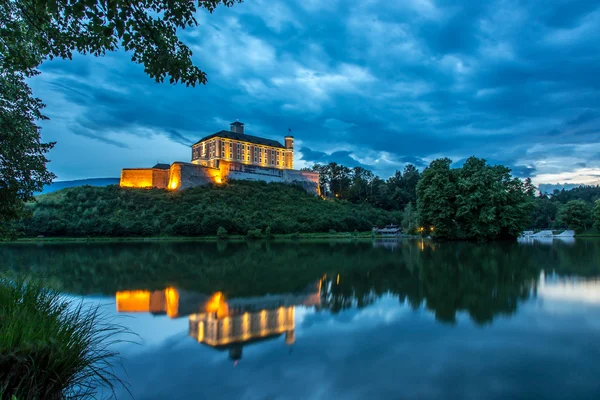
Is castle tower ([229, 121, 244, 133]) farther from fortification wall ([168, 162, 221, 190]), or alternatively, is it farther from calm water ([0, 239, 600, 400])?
calm water ([0, 239, 600, 400])

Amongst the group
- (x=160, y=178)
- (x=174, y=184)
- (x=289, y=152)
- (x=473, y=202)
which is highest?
(x=289, y=152)

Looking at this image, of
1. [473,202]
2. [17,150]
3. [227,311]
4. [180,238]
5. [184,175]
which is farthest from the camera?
[184,175]

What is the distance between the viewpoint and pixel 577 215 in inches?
1879

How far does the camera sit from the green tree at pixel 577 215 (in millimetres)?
46625

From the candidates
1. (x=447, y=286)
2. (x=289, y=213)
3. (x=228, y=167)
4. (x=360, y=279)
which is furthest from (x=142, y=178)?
(x=447, y=286)

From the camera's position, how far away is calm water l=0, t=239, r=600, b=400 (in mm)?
4211

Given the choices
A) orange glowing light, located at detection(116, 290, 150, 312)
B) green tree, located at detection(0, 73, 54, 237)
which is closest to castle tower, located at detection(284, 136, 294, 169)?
orange glowing light, located at detection(116, 290, 150, 312)

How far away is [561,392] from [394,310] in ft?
13.2

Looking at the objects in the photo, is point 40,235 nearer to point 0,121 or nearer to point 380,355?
point 0,121

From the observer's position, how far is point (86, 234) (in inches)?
1602

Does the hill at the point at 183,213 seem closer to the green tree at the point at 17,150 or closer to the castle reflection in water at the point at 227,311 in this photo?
the castle reflection in water at the point at 227,311

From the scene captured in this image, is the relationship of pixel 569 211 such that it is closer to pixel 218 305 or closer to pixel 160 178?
pixel 218 305

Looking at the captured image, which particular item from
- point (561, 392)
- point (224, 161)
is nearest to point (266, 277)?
point (561, 392)

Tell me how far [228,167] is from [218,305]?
5681 centimetres
